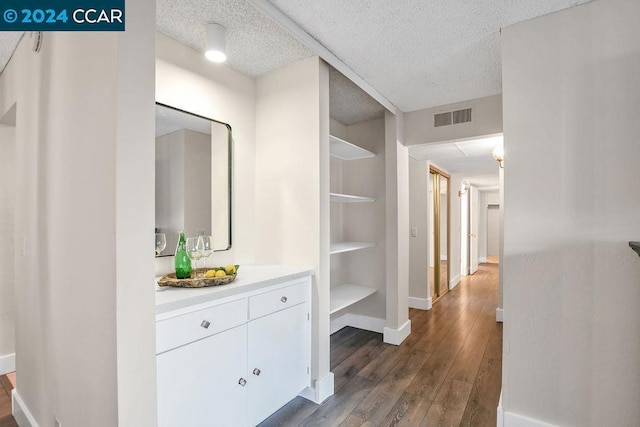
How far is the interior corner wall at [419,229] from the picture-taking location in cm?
450

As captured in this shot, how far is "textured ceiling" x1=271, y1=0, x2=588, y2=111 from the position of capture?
1.71 metres

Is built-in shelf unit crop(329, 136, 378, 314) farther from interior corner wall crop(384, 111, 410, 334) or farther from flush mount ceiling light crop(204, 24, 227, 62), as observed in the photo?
flush mount ceiling light crop(204, 24, 227, 62)

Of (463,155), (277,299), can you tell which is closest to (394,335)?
(277,299)

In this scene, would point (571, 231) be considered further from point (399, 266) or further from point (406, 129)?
point (406, 129)

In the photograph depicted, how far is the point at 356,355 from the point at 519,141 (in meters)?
2.28

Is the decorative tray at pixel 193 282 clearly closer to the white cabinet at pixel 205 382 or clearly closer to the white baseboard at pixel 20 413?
the white cabinet at pixel 205 382

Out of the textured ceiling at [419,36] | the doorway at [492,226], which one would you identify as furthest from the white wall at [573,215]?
the doorway at [492,226]

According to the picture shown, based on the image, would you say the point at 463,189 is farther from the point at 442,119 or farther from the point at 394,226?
the point at 394,226

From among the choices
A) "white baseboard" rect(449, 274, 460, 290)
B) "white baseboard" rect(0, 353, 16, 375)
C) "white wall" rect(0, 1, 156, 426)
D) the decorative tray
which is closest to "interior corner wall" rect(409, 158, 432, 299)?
"white baseboard" rect(449, 274, 460, 290)

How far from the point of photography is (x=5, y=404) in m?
2.20

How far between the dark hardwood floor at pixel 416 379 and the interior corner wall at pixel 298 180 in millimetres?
292

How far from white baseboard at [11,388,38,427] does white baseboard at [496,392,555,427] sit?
2.79m

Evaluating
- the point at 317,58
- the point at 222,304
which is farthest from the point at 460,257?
the point at 222,304

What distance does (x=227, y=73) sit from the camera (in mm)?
2299
